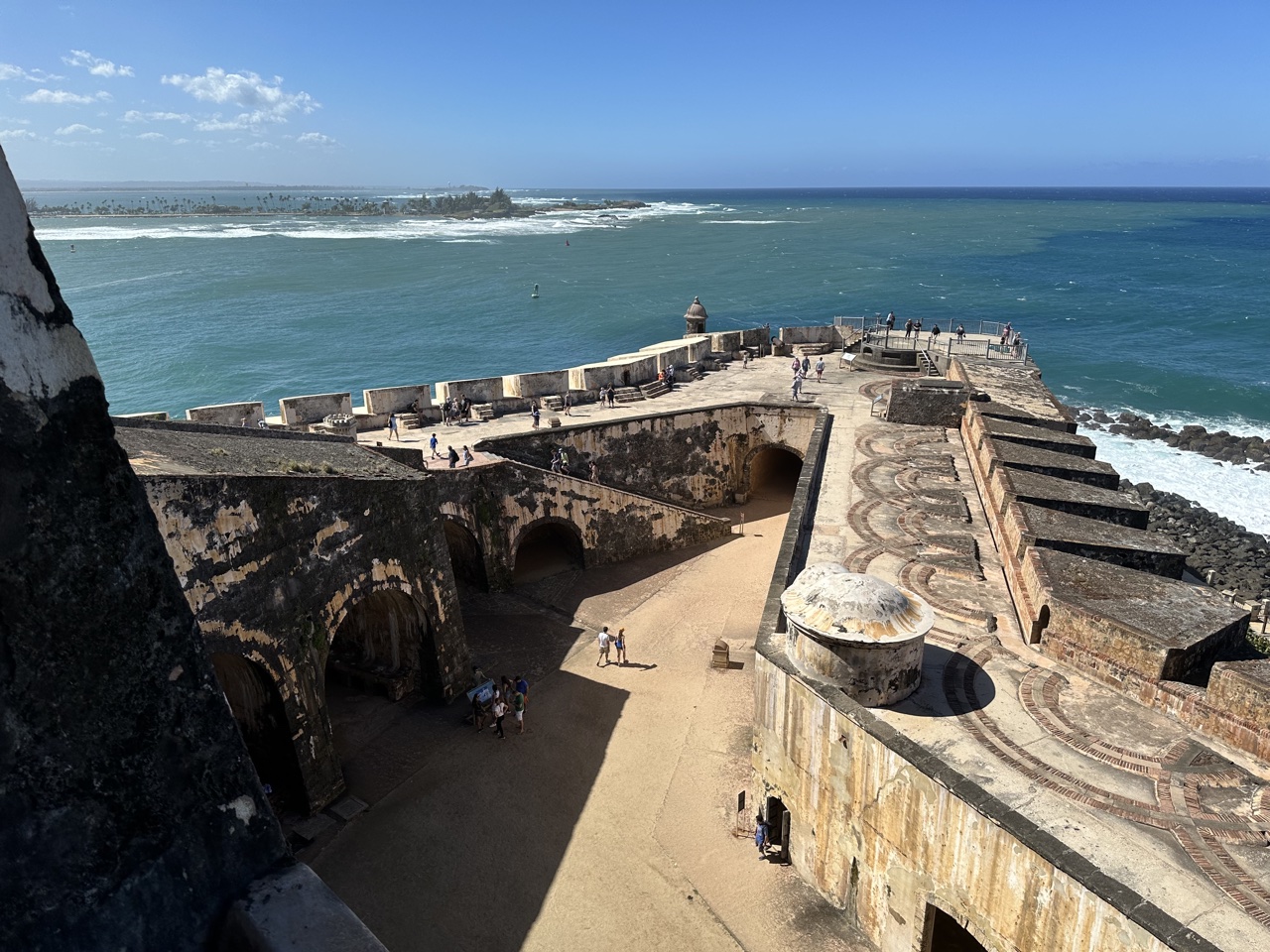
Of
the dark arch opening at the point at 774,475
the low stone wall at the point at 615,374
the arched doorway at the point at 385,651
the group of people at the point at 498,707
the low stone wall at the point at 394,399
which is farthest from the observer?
the dark arch opening at the point at 774,475

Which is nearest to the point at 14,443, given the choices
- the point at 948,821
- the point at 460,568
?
the point at 948,821

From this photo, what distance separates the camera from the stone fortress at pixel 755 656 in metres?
2.40

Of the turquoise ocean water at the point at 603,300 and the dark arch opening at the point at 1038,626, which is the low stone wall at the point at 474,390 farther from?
the turquoise ocean water at the point at 603,300

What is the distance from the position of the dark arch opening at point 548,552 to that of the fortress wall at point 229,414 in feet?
28.7

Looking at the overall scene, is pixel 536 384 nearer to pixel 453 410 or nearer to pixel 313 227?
pixel 453 410

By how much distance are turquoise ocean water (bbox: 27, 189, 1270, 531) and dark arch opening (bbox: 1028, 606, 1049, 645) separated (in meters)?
27.0

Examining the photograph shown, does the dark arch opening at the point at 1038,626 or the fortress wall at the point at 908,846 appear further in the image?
the dark arch opening at the point at 1038,626

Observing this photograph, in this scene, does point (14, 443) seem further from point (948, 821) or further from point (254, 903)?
point (948, 821)

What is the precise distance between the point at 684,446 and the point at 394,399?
9835 mm

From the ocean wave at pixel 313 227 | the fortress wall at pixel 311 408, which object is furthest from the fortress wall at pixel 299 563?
the ocean wave at pixel 313 227

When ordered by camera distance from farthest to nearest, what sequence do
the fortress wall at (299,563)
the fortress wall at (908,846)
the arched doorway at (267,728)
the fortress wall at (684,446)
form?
the fortress wall at (684,446) → the arched doorway at (267,728) → the fortress wall at (299,563) → the fortress wall at (908,846)

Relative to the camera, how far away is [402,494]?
1570cm

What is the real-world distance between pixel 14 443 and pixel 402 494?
542 inches

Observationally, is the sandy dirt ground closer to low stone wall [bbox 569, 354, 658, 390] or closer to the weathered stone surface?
low stone wall [bbox 569, 354, 658, 390]
